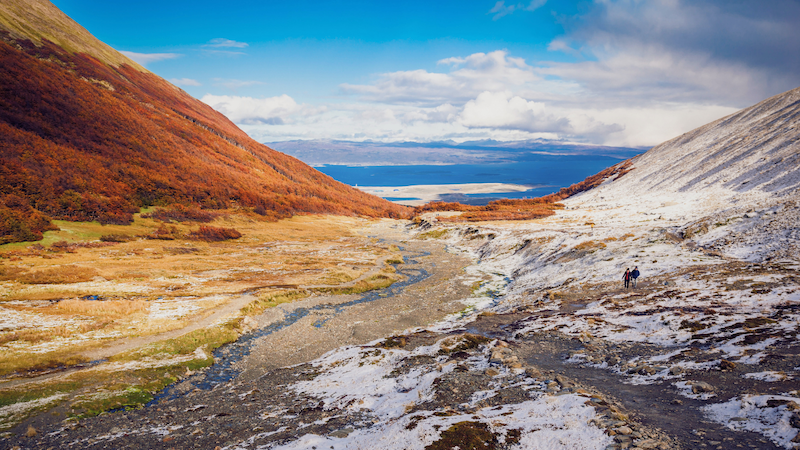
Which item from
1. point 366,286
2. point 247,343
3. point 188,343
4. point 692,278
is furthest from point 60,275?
point 692,278

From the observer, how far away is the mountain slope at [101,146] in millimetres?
78562

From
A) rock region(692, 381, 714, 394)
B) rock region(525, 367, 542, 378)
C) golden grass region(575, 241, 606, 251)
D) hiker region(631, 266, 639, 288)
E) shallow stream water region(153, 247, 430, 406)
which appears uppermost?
golden grass region(575, 241, 606, 251)

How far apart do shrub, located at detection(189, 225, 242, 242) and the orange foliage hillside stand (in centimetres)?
1550

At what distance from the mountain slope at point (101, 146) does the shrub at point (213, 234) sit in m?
14.9

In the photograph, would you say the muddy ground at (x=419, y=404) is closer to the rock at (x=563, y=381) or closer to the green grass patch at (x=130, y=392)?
the rock at (x=563, y=381)

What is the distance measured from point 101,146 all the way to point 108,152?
237 cm

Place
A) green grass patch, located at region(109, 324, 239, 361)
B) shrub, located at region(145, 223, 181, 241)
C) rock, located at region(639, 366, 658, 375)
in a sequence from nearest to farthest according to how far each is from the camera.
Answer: rock, located at region(639, 366, 658, 375), green grass patch, located at region(109, 324, 239, 361), shrub, located at region(145, 223, 181, 241)

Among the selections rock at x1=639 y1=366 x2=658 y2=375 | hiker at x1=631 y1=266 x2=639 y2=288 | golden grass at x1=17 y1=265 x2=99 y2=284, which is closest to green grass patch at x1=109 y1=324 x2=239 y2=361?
golden grass at x1=17 y1=265 x2=99 y2=284

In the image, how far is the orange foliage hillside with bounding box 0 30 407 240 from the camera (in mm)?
77938

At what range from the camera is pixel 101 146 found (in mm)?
102938

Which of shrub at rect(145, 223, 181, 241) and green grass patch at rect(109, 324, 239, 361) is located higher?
shrub at rect(145, 223, 181, 241)

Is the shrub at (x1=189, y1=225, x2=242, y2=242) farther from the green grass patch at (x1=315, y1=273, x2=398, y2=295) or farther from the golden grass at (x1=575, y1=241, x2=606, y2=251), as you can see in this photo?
the golden grass at (x1=575, y1=241, x2=606, y2=251)

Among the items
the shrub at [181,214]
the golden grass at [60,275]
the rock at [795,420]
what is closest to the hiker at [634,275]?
the rock at [795,420]

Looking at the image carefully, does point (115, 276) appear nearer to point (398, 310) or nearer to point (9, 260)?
point (9, 260)
